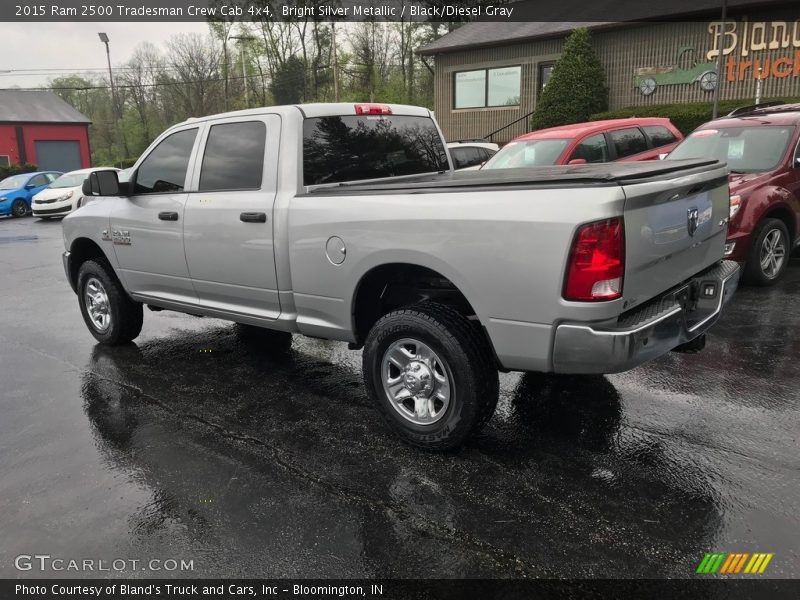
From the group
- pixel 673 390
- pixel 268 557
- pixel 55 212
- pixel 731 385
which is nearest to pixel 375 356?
pixel 268 557

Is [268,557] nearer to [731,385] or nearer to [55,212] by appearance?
[731,385]

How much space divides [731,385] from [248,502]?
334 cm

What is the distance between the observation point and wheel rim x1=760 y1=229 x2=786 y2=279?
7108 mm

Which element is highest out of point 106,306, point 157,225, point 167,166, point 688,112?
point 688,112

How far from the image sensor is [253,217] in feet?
14.1

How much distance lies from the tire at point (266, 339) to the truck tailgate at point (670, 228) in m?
3.37

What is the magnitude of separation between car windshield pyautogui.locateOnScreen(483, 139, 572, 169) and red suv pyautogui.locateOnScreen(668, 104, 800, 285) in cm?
178

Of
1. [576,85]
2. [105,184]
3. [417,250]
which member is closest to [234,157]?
[105,184]

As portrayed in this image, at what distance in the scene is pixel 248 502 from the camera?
3.24 m

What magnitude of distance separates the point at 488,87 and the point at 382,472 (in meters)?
24.2

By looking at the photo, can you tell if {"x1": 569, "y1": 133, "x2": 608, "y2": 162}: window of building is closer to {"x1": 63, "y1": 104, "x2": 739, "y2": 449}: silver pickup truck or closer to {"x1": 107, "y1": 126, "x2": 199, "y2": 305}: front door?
{"x1": 63, "y1": 104, "x2": 739, "y2": 449}: silver pickup truck

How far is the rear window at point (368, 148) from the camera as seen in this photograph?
4340mm

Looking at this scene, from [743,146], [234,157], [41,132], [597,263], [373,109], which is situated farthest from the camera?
[41,132]

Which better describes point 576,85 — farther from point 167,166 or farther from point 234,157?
point 234,157
